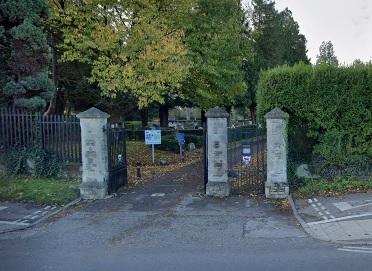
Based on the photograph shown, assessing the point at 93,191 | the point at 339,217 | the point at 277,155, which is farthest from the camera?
the point at 93,191

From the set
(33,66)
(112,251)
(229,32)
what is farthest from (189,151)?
(112,251)

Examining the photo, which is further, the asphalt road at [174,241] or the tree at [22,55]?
the tree at [22,55]

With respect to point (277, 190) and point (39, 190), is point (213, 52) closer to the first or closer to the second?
point (277, 190)

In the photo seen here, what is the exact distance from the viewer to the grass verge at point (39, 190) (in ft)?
39.2

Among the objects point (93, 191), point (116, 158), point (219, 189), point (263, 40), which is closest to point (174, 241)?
point (219, 189)

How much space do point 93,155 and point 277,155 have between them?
5.40m

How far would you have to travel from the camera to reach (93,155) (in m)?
12.6

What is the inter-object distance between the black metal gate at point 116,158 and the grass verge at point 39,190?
1.15 metres

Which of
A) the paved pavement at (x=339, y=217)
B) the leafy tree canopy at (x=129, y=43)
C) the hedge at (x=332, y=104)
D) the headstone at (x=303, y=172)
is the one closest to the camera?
the paved pavement at (x=339, y=217)

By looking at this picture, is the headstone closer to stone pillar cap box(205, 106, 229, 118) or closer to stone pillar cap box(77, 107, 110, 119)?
stone pillar cap box(205, 106, 229, 118)

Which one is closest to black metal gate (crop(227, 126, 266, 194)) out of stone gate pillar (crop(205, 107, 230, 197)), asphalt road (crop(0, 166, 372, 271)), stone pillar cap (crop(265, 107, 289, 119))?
stone gate pillar (crop(205, 107, 230, 197))

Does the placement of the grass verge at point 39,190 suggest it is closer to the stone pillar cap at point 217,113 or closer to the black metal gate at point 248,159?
the stone pillar cap at point 217,113

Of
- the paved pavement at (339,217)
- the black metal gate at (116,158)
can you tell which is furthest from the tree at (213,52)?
the paved pavement at (339,217)

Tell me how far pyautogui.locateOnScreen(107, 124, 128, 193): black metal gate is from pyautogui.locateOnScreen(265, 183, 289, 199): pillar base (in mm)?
4819
